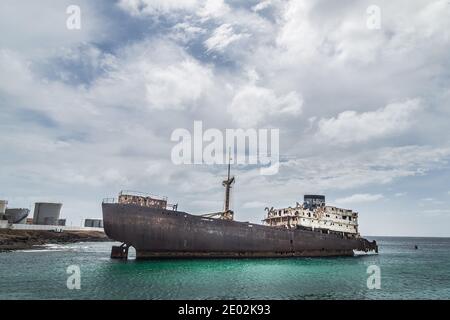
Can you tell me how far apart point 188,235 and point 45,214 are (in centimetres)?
6954

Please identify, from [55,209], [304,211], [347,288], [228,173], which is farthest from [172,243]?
[55,209]

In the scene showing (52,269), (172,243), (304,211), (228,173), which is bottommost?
(52,269)

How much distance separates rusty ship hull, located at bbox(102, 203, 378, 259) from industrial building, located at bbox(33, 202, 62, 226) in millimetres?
65208

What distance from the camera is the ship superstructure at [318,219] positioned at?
4520cm

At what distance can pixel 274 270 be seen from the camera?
92.1 feet

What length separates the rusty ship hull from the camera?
31.0 m

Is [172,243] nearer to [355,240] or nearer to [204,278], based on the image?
[204,278]

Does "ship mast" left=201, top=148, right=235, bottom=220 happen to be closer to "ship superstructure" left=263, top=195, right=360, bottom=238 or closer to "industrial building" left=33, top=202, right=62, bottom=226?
"ship superstructure" left=263, top=195, right=360, bottom=238

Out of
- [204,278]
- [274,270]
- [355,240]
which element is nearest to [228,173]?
[274,270]
